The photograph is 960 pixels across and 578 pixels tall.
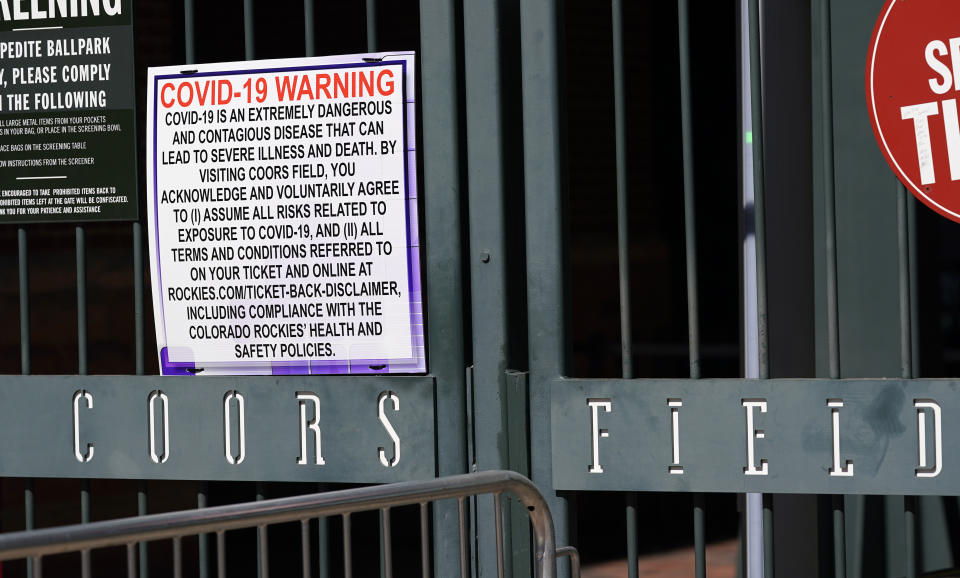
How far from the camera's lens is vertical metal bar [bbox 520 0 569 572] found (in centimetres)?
404

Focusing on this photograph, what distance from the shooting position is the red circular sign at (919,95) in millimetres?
3795

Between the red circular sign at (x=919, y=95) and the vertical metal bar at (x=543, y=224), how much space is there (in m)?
0.89

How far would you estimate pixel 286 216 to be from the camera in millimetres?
A: 4164

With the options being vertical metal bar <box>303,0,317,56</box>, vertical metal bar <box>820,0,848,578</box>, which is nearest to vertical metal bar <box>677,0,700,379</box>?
vertical metal bar <box>820,0,848,578</box>

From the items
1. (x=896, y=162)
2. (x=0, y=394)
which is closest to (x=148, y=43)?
(x=0, y=394)

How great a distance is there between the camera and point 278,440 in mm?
4188

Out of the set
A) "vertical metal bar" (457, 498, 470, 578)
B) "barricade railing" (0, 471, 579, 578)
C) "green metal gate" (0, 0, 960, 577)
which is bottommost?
"vertical metal bar" (457, 498, 470, 578)

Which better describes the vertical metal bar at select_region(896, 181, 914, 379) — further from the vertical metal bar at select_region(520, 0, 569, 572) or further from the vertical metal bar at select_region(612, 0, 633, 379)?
the vertical metal bar at select_region(520, 0, 569, 572)

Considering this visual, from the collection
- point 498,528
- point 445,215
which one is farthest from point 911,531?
point 445,215

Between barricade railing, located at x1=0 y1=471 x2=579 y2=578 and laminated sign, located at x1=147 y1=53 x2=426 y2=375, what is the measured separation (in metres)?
0.60

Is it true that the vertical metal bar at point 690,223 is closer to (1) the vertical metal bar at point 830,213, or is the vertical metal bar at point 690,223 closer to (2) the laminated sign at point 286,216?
(1) the vertical metal bar at point 830,213

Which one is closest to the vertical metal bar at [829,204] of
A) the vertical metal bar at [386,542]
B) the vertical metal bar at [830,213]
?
the vertical metal bar at [830,213]

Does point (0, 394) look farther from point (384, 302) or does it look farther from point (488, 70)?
point (488, 70)

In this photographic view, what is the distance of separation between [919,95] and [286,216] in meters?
1.84
